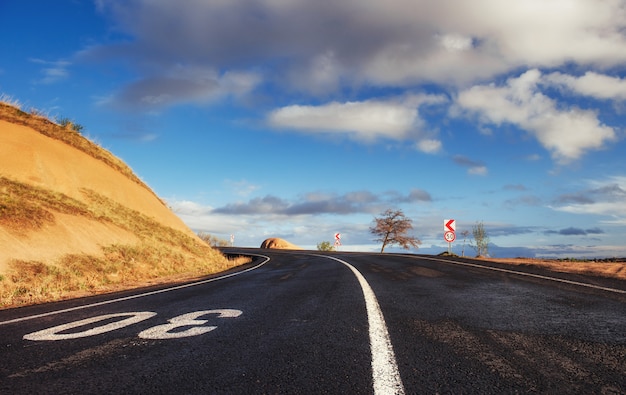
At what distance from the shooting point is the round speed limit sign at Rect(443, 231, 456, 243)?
93.4 feet

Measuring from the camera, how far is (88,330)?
496cm

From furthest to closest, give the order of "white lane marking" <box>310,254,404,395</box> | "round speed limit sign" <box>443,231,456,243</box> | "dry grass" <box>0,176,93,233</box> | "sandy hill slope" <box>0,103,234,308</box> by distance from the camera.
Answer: "round speed limit sign" <box>443,231,456,243</box>
"dry grass" <box>0,176,93,233</box>
"sandy hill slope" <box>0,103,234,308</box>
"white lane marking" <box>310,254,404,395</box>

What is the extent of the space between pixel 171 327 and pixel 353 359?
2574 mm

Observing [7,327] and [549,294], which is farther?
[549,294]

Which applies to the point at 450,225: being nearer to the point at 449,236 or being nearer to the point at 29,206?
the point at 449,236

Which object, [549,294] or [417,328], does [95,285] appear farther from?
[549,294]

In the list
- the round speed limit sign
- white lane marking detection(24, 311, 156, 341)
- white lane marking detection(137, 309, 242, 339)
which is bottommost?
white lane marking detection(24, 311, 156, 341)

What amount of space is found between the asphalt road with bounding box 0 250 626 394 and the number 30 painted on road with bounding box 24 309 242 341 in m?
0.02

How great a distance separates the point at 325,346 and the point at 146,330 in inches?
89.7

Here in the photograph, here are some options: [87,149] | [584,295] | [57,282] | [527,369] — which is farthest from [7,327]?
[87,149]

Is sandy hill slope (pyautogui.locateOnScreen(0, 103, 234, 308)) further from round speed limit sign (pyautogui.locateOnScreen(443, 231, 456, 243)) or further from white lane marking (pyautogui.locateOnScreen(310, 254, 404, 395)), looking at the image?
round speed limit sign (pyautogui.locateOnScreen(443, 231, 456, 243))

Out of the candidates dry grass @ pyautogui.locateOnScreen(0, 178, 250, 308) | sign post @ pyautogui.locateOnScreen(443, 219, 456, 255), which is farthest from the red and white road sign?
dry grass @ pyautogui.locateOnScreen(0, 178, 250, 308)

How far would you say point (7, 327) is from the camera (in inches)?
213

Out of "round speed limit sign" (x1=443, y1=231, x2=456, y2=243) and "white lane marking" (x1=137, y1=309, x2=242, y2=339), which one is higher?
"round speed limit sign" (x1=443, y1=231, x2=456, y2=243)
